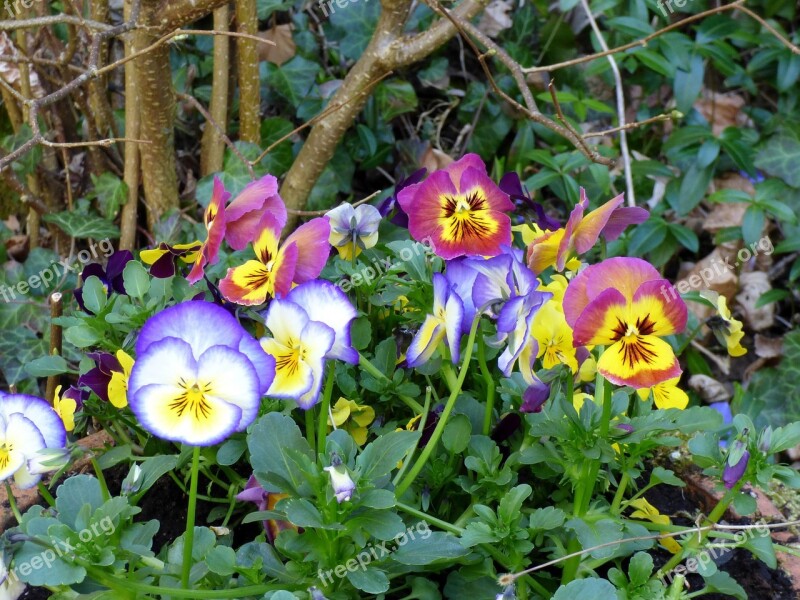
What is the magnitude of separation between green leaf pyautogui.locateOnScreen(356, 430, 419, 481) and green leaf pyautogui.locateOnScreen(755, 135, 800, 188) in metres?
1.65

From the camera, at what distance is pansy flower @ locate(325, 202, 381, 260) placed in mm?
1036

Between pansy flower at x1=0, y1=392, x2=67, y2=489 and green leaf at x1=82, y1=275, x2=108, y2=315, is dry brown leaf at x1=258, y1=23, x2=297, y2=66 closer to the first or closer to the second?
green leaf at x1=82, y1=275, x2=108, y2=315

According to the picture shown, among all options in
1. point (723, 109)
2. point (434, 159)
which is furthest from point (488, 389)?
point (723, 109)

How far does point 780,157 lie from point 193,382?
6.10 ft

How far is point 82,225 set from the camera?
1794 millimetres

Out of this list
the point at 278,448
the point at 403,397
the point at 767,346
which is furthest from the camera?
the point at 767,346

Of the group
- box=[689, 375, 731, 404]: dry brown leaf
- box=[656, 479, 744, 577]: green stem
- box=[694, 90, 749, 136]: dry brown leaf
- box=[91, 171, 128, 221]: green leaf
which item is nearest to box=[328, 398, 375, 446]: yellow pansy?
box=[656, 479, 744, 577]: green stem

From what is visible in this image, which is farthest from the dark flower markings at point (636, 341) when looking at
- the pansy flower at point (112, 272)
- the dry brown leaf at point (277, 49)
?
the dry brown leaf at point (277, 49)

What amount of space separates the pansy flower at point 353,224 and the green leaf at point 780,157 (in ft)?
4.71

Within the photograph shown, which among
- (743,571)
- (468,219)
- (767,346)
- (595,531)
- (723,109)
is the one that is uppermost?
(468,219)

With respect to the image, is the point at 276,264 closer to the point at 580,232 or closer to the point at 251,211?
the point at 251,211

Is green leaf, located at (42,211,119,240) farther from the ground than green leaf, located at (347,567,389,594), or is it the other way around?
green leaf, located at (347,567,389,594)

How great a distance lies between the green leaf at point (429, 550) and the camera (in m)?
0.79

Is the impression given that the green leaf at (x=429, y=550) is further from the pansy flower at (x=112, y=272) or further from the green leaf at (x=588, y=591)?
the pansy flower at (x=112, y=272)
